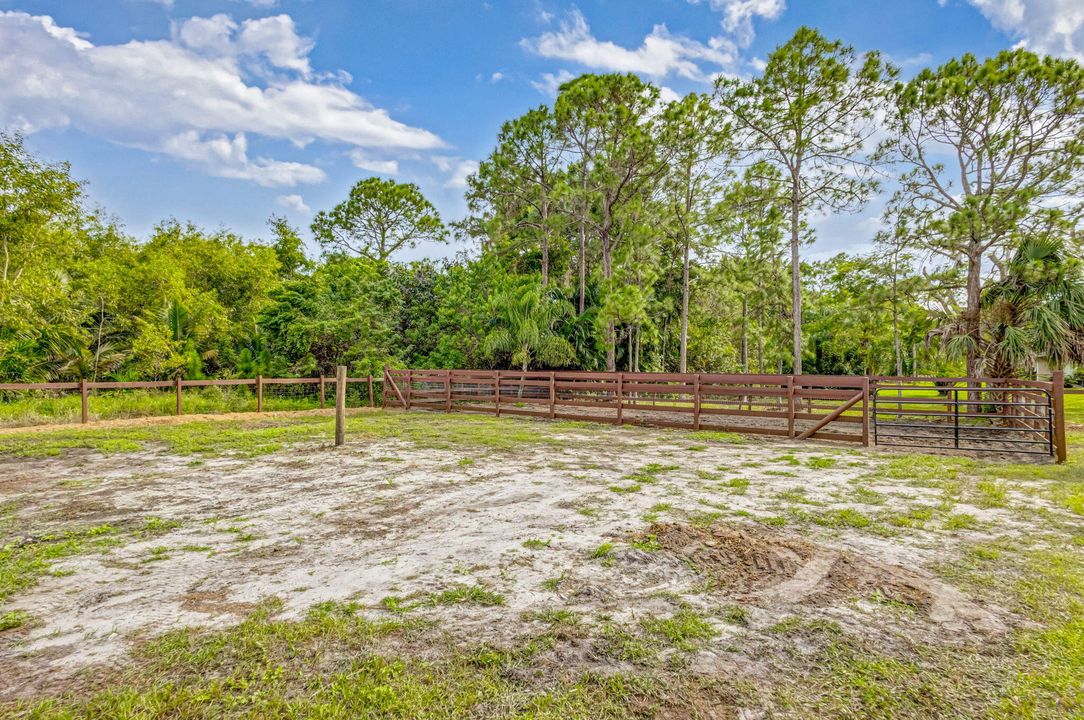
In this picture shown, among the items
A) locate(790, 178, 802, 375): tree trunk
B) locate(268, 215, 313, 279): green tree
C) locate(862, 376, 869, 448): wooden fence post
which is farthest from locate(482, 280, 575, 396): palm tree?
locate(268, 215, 313, 279): green tree

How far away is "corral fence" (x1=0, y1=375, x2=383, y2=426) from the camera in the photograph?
37.9 ft

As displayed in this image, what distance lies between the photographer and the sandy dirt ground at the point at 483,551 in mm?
2598

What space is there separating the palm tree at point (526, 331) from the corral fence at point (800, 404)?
185 centimetres

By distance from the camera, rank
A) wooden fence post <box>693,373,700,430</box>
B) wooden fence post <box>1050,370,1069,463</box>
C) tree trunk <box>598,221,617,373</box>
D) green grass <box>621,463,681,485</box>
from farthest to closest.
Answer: tree trunk <box>598,221,617,373</box>, wooden fence post <box>693,373,700,430</box>, wooden fence post <box>1050,370,1069,463</box>, green grass <box>621,463,681,485</box>

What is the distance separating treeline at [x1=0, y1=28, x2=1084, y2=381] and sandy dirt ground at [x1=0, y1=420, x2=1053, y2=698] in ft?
33.9

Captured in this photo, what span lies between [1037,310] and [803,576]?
495 inches

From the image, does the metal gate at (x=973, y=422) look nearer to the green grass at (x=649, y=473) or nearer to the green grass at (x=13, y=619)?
the green grass at (x=649, y=473)

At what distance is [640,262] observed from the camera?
20469 mm

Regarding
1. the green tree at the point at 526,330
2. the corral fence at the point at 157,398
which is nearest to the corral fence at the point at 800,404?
the green tree at the point at 526,330

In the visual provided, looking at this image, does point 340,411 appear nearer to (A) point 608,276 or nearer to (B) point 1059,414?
(B) point 1059,414

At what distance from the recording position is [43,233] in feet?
43.1

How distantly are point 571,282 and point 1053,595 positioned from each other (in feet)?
68.6

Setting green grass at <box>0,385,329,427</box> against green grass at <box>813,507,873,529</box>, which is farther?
green grass at <box>0,385,329,427</box>

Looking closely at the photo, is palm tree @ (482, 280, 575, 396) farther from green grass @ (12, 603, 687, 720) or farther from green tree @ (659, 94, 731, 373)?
green grass @ (12, 603, 687, 720)
